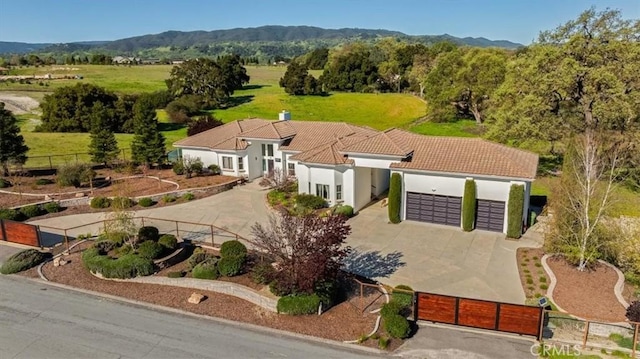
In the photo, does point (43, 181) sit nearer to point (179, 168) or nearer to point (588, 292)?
point (179, 168)

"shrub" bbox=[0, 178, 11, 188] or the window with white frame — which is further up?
the window with white frame

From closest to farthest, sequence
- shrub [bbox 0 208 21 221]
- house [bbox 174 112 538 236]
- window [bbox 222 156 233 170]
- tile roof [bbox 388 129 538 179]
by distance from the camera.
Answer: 1. tile roof [bbox 388 129 538 179]
2. house [bbox 174 112 538 236]
3. shrub [bbox 0 208 21 221]
4. window [bbox 222 156 233 170]

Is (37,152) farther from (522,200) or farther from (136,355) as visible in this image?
(522,200)

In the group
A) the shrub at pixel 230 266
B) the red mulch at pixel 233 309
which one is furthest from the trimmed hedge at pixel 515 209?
the shrub at pixel 230 266

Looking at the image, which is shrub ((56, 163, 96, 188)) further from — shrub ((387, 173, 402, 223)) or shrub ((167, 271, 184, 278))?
shrub ((387, 173, 402, 223))

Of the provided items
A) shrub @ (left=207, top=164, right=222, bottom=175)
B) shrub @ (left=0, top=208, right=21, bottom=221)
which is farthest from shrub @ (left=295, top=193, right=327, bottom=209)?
shrub @ (left=0, top=208, right=21, bottom=221)

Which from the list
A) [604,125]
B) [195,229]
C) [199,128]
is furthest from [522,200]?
[199,128]
